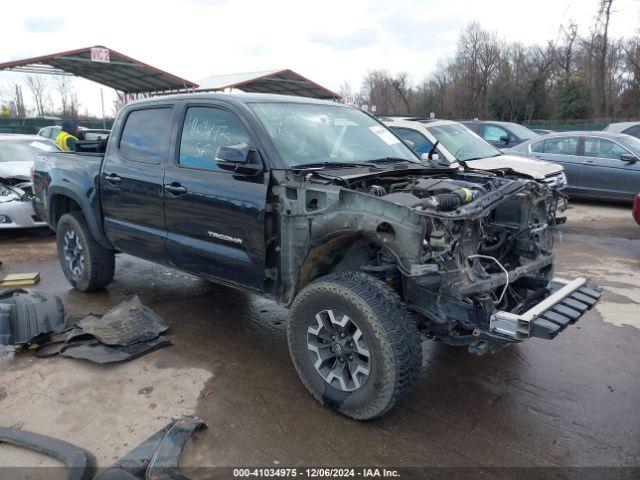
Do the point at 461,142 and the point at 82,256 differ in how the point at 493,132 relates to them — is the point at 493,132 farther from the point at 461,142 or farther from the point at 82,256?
the point at 82,256

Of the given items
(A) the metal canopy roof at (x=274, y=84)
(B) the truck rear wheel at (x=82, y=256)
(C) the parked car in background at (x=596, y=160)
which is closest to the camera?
(B) the truck rear wheel at (x=82, y=256)

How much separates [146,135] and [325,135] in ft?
5.52

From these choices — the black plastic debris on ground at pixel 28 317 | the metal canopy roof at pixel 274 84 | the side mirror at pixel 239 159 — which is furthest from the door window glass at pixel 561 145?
the metal canopy roof at pixel 274 84

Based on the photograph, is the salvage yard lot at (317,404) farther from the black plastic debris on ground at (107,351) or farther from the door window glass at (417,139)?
the door window glass at (417,139)

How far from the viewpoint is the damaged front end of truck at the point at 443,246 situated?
2945 mm

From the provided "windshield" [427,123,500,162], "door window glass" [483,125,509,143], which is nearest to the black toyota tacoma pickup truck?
"windshield" [427,123,500,162]

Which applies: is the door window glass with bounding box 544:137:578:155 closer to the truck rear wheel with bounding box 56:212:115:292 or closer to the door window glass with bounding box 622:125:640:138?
the door window glass with bounding box 622:125:640:138

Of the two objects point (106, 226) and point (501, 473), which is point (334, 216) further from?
point (106, 226)

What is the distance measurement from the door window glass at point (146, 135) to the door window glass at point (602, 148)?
932 centimetres

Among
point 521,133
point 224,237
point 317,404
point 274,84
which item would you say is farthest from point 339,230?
point 274,84

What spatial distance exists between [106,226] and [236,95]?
1.96 metres

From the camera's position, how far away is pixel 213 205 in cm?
391

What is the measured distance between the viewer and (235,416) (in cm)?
329

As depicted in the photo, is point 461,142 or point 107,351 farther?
point 461,142
